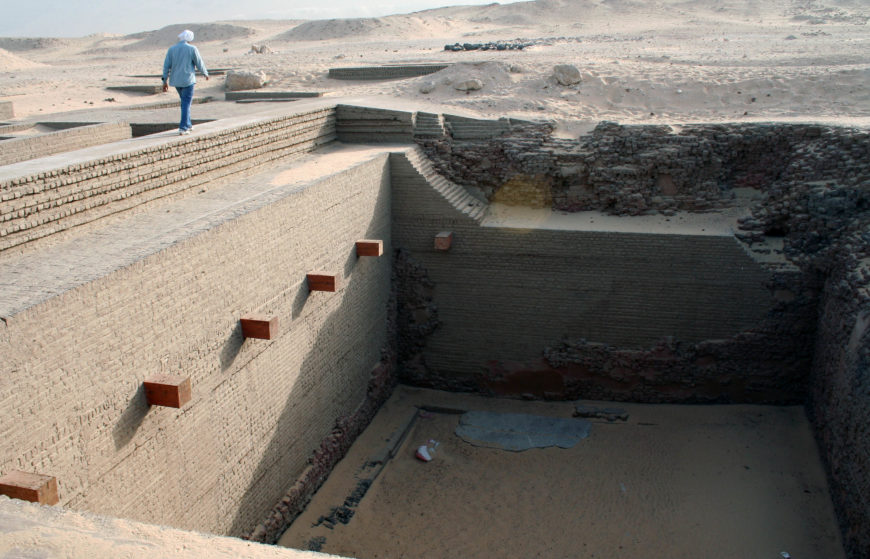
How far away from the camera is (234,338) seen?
20.0 feet

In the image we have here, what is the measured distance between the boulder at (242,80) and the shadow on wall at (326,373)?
6.11 meters

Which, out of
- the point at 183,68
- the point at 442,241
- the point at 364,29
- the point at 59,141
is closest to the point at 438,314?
the point at 442,241

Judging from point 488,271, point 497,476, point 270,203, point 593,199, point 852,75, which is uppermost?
point 852,75

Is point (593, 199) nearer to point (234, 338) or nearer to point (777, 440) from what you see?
point (777, 440)

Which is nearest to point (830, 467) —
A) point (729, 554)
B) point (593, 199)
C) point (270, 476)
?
point (729, 554)

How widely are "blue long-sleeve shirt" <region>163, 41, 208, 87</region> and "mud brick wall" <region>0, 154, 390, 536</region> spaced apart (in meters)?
1.66

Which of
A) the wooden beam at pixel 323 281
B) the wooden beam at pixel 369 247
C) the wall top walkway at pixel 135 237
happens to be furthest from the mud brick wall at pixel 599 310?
the wooden beam at pixel 323 281

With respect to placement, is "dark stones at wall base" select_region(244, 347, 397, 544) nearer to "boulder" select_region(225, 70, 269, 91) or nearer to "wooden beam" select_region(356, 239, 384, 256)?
"wooden beam" select_region(356, 239, 384, 256)

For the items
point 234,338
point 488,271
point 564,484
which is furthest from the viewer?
point 488,271

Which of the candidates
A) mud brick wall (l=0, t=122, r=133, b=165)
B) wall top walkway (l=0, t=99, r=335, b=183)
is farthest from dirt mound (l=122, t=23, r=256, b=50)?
mud brick wall (l=0, t=122, r=133, b=165)

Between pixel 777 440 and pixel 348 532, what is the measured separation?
4896 mm

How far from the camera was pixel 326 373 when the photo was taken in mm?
7844

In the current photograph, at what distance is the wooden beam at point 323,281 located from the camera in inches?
280

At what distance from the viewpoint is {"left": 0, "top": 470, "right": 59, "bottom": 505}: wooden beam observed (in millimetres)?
3908
